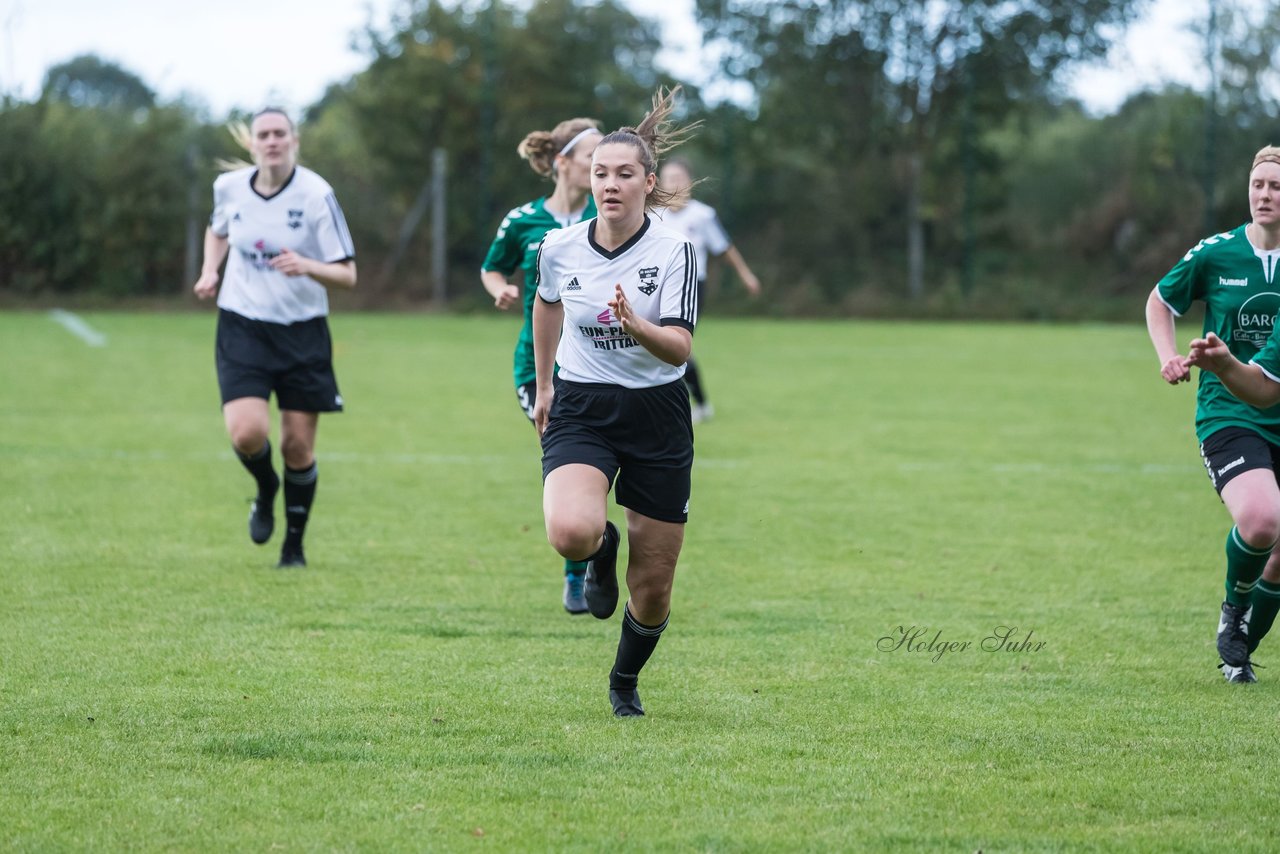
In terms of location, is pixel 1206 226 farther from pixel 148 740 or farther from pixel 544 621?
pixel 148 740

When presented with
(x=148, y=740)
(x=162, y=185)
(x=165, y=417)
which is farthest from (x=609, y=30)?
(x=148, y=740)

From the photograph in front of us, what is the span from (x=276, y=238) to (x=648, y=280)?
2.97 meters

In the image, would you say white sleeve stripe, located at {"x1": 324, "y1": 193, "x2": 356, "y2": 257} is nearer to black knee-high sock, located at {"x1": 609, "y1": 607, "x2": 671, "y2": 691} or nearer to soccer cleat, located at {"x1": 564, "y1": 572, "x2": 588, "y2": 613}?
soccer cleat, located at {"x1": 564, "y1": 572, "x2": 588, "y2": 613}

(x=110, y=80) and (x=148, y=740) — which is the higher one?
(x=110, y=80)

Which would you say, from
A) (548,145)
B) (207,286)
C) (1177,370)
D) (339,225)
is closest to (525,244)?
(548,145)

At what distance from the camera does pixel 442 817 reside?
386cm

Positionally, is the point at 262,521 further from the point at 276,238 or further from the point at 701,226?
the point at 701,226

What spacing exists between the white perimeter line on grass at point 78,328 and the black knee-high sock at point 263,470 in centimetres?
1270

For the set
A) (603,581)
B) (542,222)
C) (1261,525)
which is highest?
(542,222)

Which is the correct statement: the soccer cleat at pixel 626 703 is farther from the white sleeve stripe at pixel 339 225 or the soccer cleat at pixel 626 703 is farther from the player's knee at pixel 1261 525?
the white sleeve stripe at pixel 339 225

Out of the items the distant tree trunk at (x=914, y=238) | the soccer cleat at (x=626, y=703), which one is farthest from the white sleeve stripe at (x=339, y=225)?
the distant tree trunk at (x=914, y=238)

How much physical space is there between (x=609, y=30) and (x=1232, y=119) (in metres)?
11.2

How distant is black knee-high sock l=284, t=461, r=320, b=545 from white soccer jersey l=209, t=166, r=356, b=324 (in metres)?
0.73

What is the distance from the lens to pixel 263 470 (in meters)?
7.33
